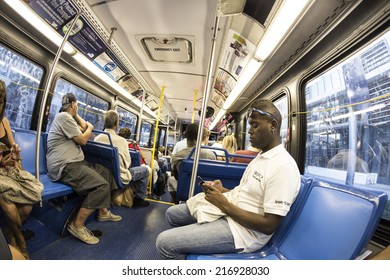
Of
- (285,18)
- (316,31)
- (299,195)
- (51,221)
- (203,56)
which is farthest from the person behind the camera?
(203,56)

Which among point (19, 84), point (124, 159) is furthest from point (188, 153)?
point (19, 84)

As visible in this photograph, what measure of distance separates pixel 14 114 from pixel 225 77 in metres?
4.13

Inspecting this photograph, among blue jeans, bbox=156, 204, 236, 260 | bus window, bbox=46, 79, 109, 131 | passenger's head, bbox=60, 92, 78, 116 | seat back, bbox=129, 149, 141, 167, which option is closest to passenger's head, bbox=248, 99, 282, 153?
blue jeans, bbox=156, 204, 236, 260

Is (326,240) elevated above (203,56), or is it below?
below

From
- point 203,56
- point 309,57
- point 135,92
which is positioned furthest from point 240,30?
point 135,92

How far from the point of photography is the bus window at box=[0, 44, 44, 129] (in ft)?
8.84

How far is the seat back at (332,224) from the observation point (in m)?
0.78

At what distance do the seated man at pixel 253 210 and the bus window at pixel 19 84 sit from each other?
3.54 metres

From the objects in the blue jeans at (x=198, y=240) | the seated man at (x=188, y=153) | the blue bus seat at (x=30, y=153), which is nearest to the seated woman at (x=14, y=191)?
the blue bus seat at (x=30, y=153)

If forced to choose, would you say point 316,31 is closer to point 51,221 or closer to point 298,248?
point 298,248

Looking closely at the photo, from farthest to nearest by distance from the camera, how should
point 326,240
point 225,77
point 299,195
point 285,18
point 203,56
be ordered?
point 225,77
point 203,56
point 285,18
point 299,195
point 326,240

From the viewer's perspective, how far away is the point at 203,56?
10.9 feet

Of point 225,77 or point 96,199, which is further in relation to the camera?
point 225,77

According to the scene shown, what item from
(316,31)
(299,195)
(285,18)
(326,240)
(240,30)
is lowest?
(326,240)
